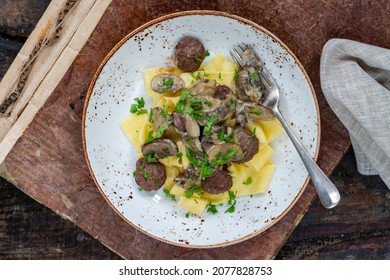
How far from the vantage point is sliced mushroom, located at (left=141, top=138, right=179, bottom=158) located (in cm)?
349

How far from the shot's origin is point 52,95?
3.84 m

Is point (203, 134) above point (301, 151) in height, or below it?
below

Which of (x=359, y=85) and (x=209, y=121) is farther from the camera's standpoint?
(x=359, y=85)

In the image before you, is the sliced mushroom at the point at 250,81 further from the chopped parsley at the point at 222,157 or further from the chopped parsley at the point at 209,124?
the chopped parsley at the point at 222,157

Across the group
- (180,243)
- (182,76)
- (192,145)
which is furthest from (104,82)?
(180,243)

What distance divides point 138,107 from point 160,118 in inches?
13.1

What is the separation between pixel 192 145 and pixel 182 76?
0.51 metres

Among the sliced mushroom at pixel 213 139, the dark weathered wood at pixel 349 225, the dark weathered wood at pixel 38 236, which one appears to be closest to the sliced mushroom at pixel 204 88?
the sliced mushroom at pixel 213 139

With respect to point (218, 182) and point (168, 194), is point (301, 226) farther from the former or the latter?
point (168, 194)

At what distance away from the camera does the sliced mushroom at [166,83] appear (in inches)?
138

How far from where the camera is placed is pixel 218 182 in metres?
3.52

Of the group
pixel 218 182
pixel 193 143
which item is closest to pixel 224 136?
pixel 193 143

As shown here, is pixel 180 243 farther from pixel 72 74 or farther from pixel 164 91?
pixel 72 74
